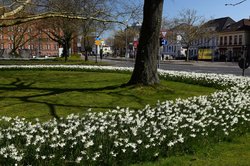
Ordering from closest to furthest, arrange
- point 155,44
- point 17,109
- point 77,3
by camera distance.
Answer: point 17,109
point 155,44
point 77,3

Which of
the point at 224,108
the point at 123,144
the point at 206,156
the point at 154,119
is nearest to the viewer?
the point at 123,144

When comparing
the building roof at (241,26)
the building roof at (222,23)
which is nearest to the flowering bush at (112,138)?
the building roof at (241,26)

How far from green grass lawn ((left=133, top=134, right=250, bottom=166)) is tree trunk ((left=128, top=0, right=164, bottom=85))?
663 centimetres

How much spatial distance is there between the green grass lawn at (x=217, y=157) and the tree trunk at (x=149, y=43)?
6.63 meters

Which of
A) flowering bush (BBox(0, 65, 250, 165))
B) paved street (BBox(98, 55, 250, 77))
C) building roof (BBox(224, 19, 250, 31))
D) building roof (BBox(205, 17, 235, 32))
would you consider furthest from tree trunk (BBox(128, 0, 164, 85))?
building roof (BBox(205, 17, 235, 32))

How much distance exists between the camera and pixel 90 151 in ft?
17.1

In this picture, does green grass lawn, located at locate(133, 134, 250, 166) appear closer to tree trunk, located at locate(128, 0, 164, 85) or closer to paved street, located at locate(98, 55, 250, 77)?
tree trunk, located at locate(128, 0, 164, 85)

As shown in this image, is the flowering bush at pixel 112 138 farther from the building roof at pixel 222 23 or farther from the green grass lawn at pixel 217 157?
the building roof at pixel 222 23

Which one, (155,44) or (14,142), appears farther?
(155,44)

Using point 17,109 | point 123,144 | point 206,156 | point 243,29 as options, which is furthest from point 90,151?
point 243,29

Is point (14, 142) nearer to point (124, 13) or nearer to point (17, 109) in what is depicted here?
point (17, 109)

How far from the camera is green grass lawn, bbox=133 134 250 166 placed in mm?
5543

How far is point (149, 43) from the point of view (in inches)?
513

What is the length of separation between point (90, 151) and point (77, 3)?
9861 millimetres
